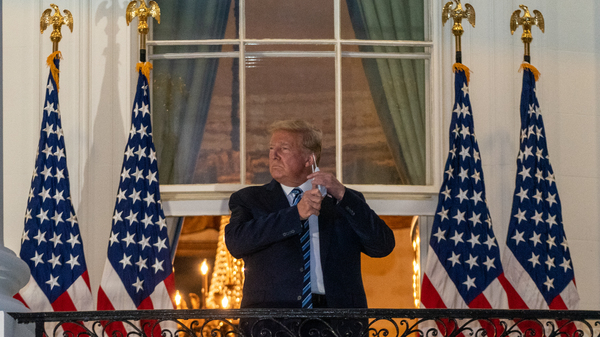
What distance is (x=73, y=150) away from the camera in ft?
18.8

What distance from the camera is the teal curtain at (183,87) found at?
5.94m

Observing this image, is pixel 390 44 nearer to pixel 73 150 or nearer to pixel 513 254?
pixel 513 254

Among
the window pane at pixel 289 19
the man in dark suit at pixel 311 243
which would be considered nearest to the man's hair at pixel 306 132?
the man in dark suit at pixel 311 243

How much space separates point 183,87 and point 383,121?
4.62ft

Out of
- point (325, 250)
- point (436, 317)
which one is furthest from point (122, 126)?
point (436, 317)

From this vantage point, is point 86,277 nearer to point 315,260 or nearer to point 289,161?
point 289,161

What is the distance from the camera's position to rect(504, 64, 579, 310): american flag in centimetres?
523

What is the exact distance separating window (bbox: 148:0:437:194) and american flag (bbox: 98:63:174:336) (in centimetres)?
50

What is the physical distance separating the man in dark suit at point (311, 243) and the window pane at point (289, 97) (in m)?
1.98

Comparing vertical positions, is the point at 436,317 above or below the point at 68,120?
below

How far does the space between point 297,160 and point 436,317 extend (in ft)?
3.40

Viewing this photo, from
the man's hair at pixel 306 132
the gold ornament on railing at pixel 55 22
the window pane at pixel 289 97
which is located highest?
the gold ornament on railing at pixel 55 22

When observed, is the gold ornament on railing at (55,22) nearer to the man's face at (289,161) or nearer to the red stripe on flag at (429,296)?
the man's face at (289,161)

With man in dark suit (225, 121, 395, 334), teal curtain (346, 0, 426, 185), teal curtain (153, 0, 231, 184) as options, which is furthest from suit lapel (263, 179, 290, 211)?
teal curtain (346, 0, 426, 185)
